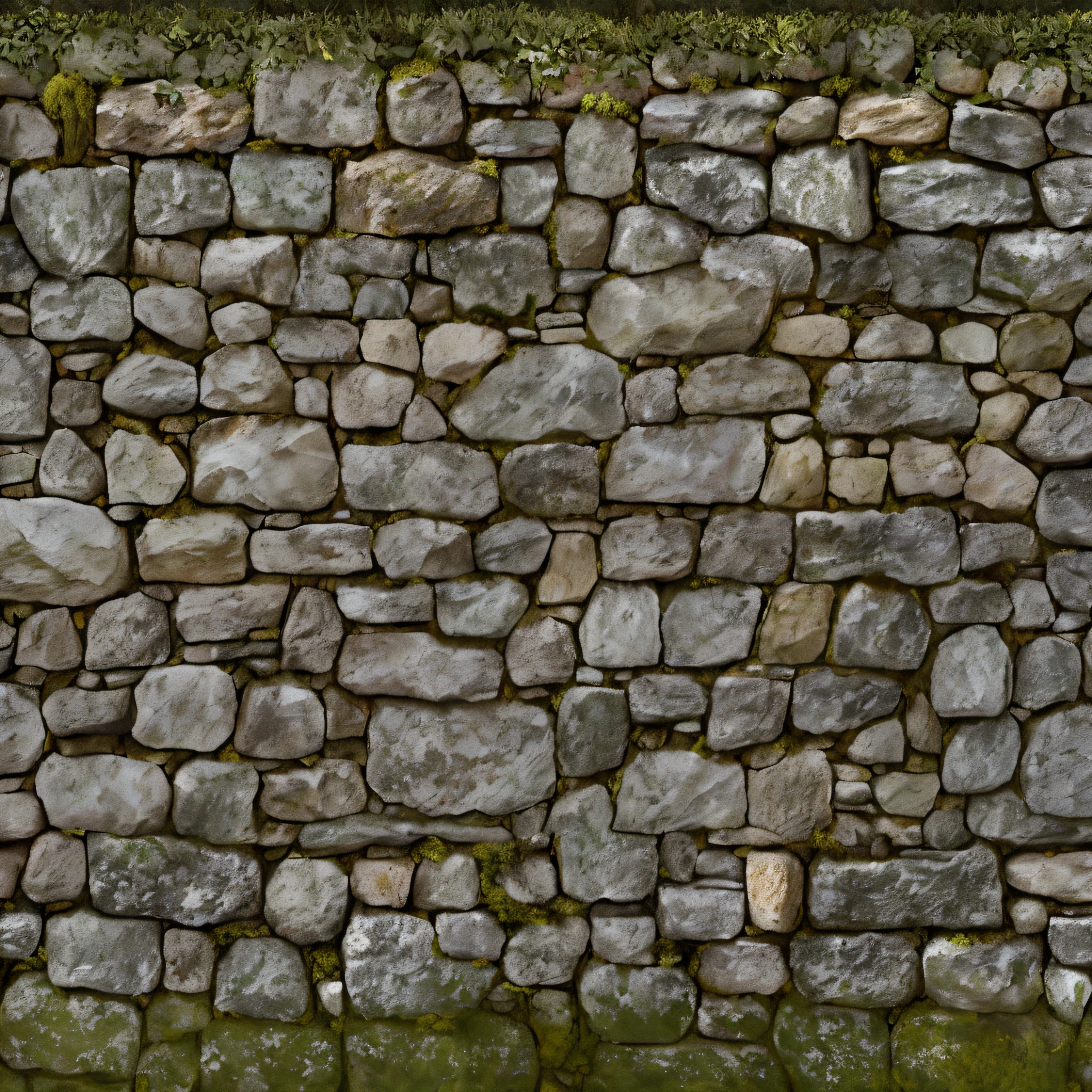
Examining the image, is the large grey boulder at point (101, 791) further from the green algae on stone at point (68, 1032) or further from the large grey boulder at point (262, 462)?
the large grey boulder at point (262, 462)

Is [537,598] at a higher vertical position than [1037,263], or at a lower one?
lower

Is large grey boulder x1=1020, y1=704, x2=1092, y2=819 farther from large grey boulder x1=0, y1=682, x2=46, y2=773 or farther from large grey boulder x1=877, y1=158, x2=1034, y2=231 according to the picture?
→ large grey boulder x1=0, y1=682, x2=46, y2=773

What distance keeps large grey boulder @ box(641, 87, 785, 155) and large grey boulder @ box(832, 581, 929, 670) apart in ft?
4.58

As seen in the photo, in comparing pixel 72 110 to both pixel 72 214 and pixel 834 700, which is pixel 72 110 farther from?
pixel 834 700

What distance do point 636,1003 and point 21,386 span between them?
2641 mm

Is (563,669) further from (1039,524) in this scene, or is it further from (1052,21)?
(1052,21)

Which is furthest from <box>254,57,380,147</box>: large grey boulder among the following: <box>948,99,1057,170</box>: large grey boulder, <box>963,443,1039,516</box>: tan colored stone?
<box>963,443,1039,516</box>: tan colored stone

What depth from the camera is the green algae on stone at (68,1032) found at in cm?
280

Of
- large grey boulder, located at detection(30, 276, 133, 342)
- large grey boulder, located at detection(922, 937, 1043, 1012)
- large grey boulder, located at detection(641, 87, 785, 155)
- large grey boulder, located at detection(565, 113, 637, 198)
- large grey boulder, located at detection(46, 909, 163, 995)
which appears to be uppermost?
large grey boulder, located at detection(641, 87, 785, 155)

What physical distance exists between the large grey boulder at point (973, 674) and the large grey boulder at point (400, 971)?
1.66m

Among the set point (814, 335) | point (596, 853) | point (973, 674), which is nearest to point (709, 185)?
point (814, 335)

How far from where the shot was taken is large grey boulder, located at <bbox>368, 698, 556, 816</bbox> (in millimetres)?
2832

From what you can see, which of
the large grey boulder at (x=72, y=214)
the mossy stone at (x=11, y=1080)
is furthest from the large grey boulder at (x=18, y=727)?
the large grey boulder at (x=72, y=214)

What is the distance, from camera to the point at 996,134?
2744 millimetres
